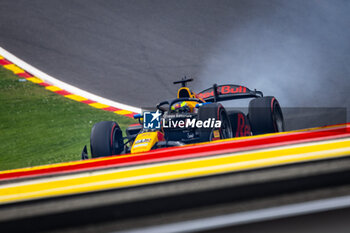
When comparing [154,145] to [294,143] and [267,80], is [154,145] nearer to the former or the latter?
[294,143]

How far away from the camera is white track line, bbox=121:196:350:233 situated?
117 cm

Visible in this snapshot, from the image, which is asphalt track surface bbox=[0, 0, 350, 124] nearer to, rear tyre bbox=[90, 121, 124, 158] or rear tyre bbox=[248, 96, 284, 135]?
rear tyre bbox=[248, 96, 284, 135]

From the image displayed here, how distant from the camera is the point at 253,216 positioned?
1.18 metres

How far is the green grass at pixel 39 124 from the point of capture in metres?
5.36

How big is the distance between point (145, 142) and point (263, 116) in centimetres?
179

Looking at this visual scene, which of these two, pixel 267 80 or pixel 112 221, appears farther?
pixel 267 80

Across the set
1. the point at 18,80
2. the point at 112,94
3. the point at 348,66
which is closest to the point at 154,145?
the point at 112,94

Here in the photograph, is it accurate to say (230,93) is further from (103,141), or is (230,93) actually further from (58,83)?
(58,83)

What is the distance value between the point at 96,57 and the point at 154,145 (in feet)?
21.2

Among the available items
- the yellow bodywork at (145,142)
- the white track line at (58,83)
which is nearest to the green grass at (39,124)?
the white track line at (58,83)

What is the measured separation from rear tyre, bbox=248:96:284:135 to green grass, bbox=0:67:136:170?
255 cm

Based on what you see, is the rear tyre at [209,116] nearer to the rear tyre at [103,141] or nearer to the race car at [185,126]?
the race car at [185,126]

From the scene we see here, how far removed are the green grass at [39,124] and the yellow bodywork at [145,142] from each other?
59.8 inches

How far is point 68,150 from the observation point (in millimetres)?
5602
